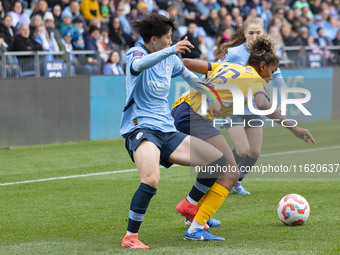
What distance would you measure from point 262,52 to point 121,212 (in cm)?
237

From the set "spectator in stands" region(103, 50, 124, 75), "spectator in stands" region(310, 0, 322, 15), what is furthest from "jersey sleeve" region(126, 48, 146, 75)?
"spectator in stands" region(310, 0, 322, 15)

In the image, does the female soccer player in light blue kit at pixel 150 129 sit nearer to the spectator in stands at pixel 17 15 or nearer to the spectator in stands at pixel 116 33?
the spectator in stands at pixel 17 15

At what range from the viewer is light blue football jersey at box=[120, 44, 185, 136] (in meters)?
5.82

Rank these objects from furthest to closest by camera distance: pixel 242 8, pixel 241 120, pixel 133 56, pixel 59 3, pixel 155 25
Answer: pixel 242 8 < pixel 59 3 < pixel 241 120 < pixel 155 25 < pixel 133 56

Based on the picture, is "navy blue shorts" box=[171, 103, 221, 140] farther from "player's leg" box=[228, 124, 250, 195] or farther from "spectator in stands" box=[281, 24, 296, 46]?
"spectator in stands" box=[281, 24, 296, 46]

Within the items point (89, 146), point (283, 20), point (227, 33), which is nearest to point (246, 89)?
point (89, 146)

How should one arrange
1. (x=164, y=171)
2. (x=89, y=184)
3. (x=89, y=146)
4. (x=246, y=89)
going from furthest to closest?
(x=89, y=146) < (x=164, y=171) < (x=89, y=184) < (x=246, y=89)

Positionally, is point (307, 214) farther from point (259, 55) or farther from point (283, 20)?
point (283, 20)

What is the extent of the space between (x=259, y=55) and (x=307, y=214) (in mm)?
1624

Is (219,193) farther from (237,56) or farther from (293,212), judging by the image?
(237,56)

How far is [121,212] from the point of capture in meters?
7.64

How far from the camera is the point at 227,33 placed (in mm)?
17125

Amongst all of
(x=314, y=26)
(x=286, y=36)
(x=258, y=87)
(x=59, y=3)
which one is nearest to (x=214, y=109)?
(x=258, y=87)

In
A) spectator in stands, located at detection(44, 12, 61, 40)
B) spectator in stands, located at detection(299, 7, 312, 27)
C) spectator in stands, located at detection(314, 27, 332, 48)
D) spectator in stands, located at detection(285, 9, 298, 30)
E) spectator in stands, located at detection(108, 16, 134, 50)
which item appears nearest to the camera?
spectator in stands, located at detection(44, 12, 61, 40)
